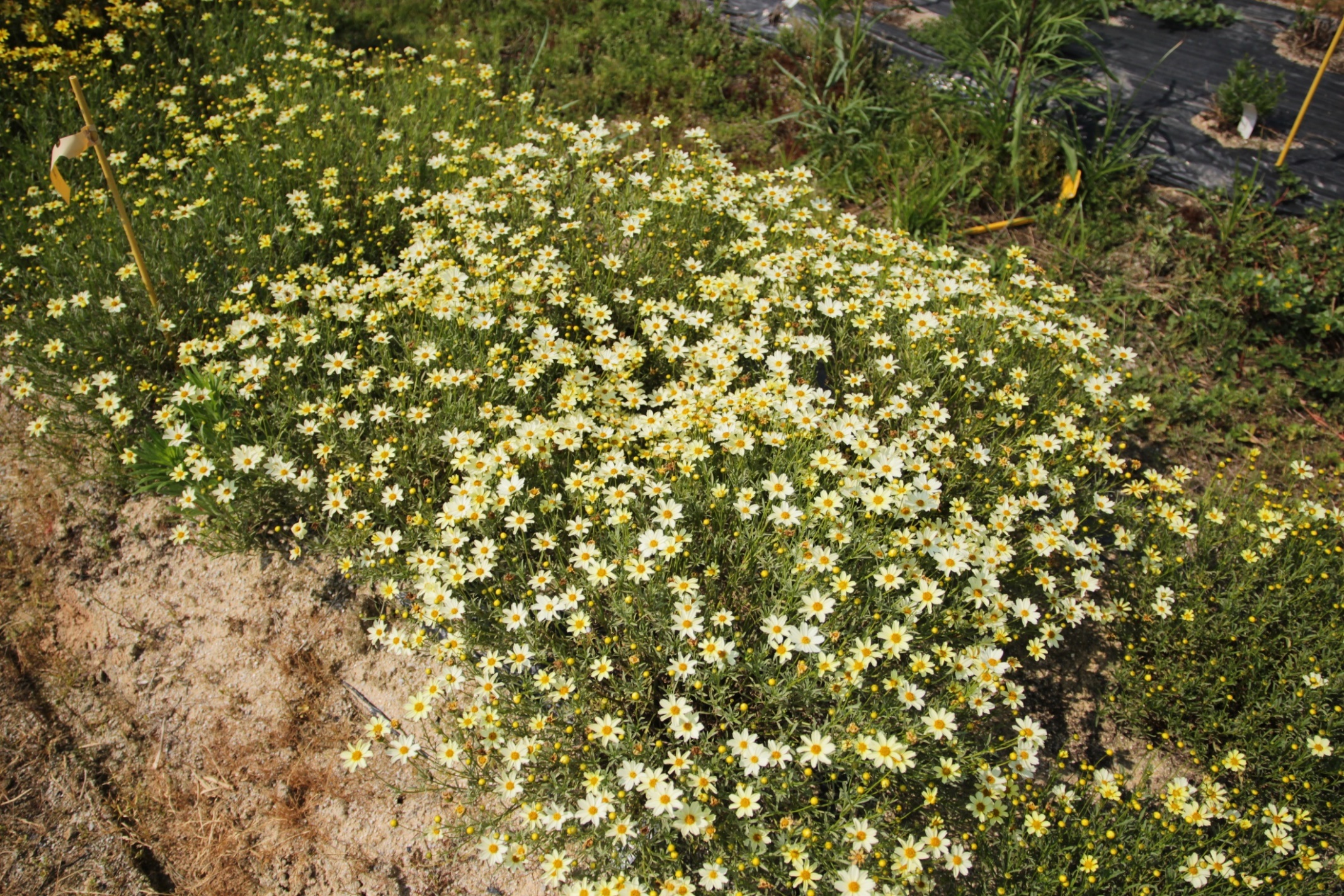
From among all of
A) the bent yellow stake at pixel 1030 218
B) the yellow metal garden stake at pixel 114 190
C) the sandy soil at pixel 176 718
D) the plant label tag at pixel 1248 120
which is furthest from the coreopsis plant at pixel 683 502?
the plant label tag at pixel 1248 120

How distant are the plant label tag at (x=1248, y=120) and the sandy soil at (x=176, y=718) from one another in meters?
6.59

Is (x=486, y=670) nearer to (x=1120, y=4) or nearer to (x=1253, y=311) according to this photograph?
(x=1253, y=311)

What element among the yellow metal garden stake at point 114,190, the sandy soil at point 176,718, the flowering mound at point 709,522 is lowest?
the sandy soil at point 176,718

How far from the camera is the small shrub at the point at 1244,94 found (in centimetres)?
562

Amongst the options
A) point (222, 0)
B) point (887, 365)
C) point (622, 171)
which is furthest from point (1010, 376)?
point (222, 0)

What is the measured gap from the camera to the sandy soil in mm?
3031

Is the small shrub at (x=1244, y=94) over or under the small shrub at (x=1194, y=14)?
under

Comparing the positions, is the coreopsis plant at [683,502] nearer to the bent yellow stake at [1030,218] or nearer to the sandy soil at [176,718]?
the sandy soil at [176,718]

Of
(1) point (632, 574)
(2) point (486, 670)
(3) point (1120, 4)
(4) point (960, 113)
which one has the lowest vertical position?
(2) point (486, 670)

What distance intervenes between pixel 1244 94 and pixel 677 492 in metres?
5.37

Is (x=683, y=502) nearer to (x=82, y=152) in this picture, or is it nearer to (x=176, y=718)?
(x=176, y=718)

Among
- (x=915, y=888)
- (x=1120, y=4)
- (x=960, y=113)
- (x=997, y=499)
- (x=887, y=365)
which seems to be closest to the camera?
(x=915, y=888)

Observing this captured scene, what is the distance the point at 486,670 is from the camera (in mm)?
2916

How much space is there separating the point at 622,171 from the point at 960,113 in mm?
2746
